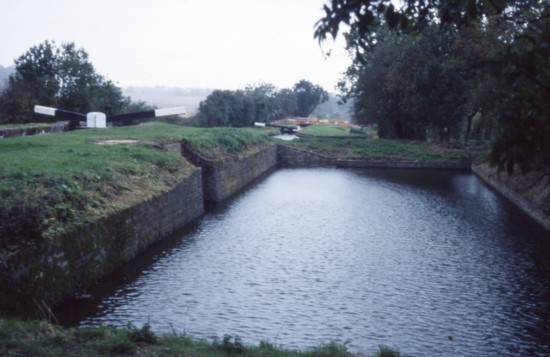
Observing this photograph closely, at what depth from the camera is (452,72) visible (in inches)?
1347

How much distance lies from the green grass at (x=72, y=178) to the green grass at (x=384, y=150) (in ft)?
61.6

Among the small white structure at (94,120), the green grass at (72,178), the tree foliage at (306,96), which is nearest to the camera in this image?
the green grass at (72,178)

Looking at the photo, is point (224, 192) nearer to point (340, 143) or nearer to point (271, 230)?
point (271, 230)

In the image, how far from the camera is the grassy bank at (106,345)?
224 inches

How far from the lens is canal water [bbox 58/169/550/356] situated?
28.5 feet

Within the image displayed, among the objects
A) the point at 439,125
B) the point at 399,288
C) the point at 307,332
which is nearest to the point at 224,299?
the point at 307,332

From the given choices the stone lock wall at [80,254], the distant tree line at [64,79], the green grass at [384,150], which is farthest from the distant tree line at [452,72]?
the distant tree line at [64,79]

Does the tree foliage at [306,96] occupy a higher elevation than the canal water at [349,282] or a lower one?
higher

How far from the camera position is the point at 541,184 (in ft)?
67.5

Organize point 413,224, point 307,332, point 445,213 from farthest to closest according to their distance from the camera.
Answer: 1. point 445,213
2. point 413,224
3. point 307,332

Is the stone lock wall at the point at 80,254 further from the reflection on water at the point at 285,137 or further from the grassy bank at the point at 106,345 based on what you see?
the reflection on water at the point at 285,137

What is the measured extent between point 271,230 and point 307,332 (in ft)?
24.7

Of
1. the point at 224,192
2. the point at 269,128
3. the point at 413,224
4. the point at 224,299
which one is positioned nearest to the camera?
the point at 224,299

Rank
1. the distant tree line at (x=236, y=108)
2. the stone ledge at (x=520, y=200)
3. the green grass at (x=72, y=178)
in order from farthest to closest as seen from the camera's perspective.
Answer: the distant tree line at (x=236, y=108) < the stone ledge at (x=520, y=200) < the green grass at (x=72, y=178)
